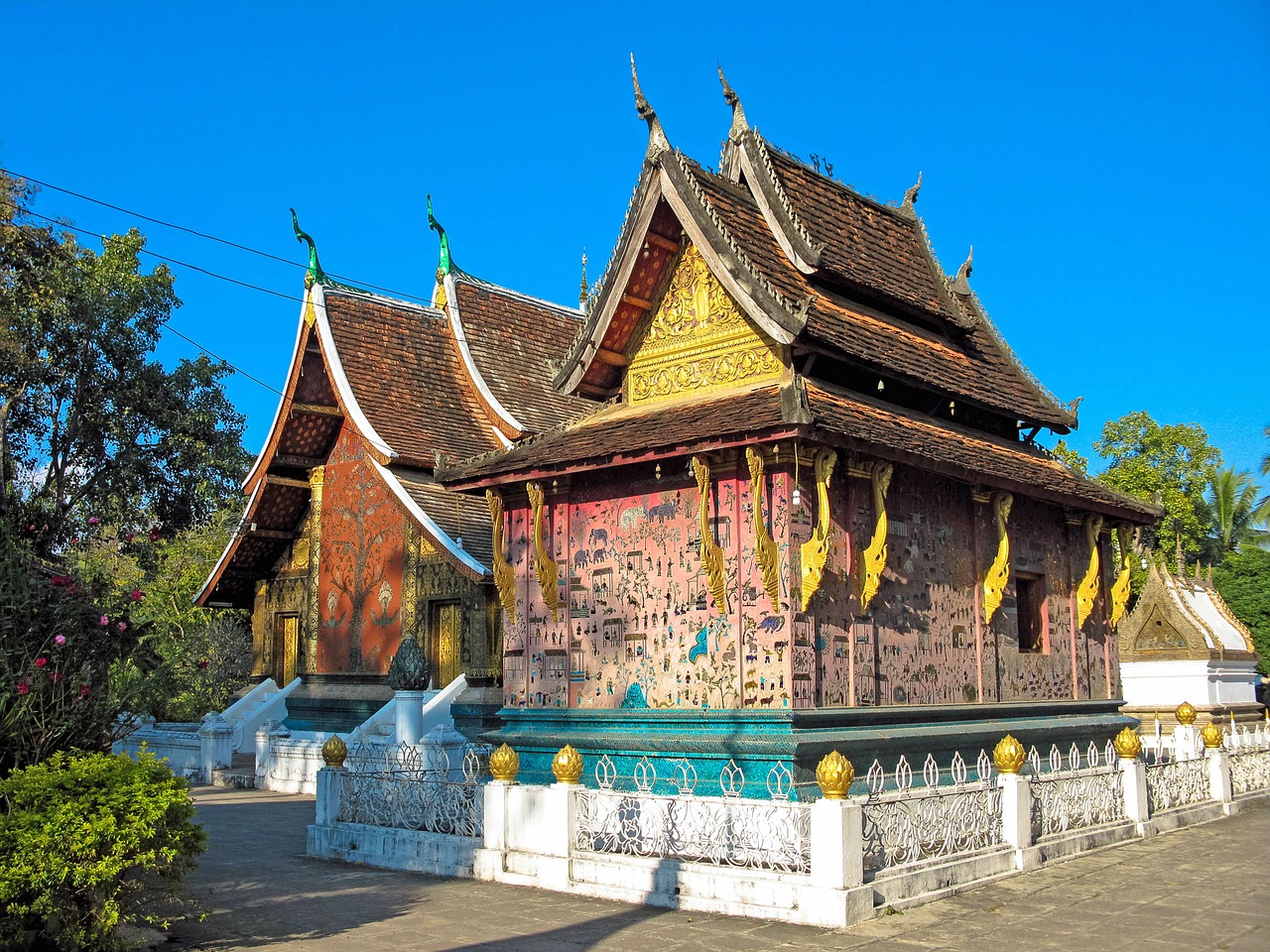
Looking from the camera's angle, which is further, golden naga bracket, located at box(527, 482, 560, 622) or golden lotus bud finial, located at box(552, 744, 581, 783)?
golden naga bracket, located at box(527, 482, 560, 622)

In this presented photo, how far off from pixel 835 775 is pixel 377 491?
14729 millimetres

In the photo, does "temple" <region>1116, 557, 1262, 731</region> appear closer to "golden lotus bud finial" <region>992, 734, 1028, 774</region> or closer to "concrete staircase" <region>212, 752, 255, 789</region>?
"golden lotus bud finial" <region>992, 734, 1028, 774</region>

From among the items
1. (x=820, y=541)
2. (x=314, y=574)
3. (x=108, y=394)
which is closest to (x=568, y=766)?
(x=820, y=541)

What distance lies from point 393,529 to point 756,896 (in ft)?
45.3

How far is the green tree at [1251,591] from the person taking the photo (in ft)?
125

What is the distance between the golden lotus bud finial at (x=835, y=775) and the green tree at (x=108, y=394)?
2882 cm

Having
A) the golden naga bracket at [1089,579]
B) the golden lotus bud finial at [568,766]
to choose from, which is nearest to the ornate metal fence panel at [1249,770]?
the golden naga bracket at [1089,579]

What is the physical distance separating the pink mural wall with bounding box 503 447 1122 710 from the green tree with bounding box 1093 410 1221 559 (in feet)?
77.9

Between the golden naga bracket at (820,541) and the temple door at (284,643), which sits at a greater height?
the golden naga bracket at (820,541)

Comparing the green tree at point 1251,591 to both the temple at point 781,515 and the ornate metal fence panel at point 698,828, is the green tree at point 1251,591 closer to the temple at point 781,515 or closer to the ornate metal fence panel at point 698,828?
the temple at point 781,515

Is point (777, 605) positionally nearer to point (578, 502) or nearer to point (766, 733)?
point (766, 733)

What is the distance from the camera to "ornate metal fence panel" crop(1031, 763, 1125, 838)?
1152cm

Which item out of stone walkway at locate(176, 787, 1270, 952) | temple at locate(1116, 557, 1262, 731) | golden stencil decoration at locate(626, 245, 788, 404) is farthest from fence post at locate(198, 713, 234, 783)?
temple at locate(1116, 557, 1262, 731)

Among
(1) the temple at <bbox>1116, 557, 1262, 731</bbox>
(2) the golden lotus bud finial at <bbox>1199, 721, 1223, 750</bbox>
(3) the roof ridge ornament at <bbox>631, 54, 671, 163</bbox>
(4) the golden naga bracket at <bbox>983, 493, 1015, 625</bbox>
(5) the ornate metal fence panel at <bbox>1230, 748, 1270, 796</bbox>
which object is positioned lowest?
(5) the ornate metal fence panel at <bbox>1230, 748, 1270, 796</bbox>
